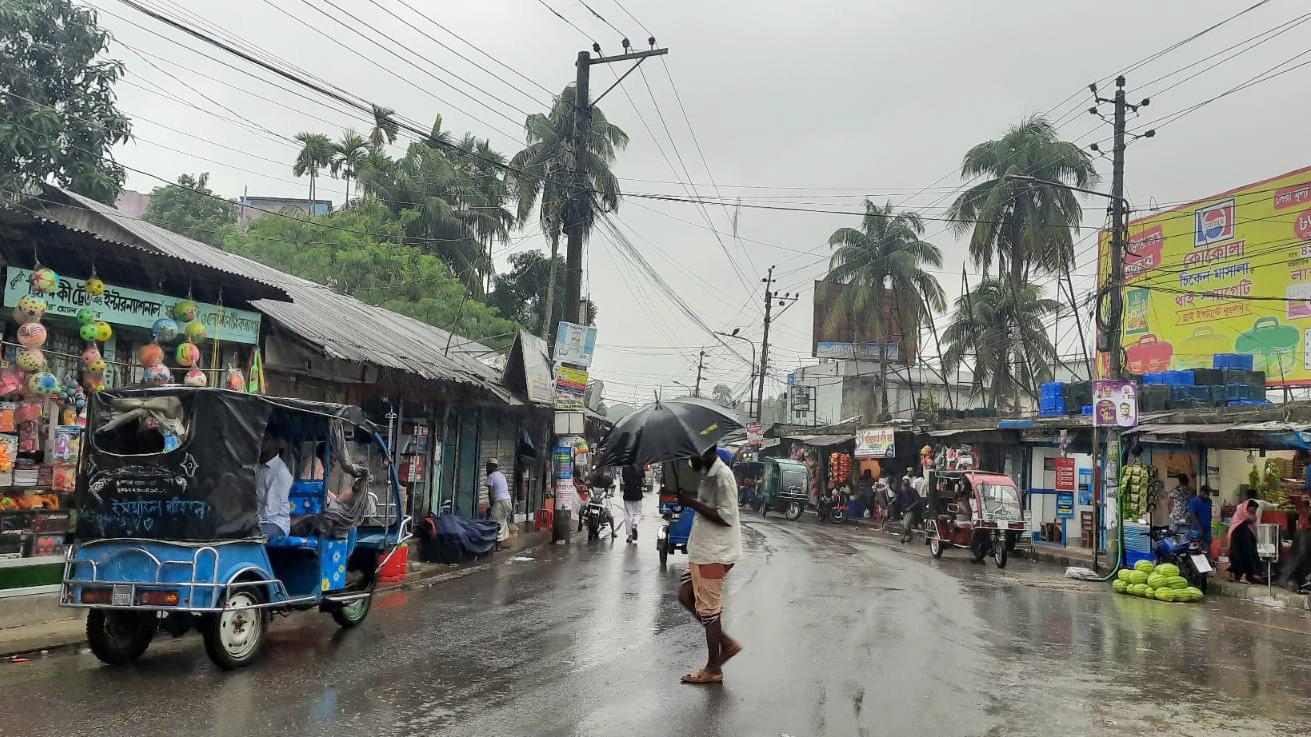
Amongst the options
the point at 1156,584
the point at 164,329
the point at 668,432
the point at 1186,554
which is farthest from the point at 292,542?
the point at 1186,554

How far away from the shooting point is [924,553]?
24578mm

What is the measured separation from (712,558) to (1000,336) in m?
34.8

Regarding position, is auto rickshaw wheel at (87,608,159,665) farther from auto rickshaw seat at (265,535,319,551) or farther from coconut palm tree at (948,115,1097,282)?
coconut palm tree at (948,115,1097,282)

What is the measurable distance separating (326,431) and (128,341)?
3893 millimetres

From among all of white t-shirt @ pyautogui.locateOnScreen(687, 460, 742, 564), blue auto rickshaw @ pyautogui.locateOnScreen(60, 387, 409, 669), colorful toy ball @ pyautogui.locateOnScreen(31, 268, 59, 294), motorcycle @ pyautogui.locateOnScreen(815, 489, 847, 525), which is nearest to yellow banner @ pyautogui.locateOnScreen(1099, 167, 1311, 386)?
motorcycle @ pyautogui.locateOnScreen(815, 489, 847, 525)

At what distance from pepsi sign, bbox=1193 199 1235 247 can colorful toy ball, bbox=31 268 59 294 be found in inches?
1101

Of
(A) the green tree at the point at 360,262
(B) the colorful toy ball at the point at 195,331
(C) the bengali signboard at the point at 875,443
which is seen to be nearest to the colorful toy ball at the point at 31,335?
(B) the colorful toy ball at the point at 195,331

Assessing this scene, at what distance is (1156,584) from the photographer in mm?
16750

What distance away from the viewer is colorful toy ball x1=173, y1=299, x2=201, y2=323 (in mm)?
12273

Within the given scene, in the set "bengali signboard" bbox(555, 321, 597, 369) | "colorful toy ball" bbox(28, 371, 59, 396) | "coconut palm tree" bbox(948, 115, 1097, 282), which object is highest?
"coconut palm tree" bbox(948, 115, 1097, 282)

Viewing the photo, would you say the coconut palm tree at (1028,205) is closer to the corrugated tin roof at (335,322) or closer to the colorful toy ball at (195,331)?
the corrugated tin roof at (335,322)

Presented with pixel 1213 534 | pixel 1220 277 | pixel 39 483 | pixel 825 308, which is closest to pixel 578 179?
pixel 39 483

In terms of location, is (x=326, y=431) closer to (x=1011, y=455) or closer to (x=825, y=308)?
(x=1011, y=455)

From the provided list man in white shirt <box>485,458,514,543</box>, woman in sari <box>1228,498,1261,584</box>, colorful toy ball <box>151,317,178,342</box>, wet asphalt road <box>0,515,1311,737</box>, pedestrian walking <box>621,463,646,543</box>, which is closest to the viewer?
wet asphalt road <box>0,515,1311,737</box>
